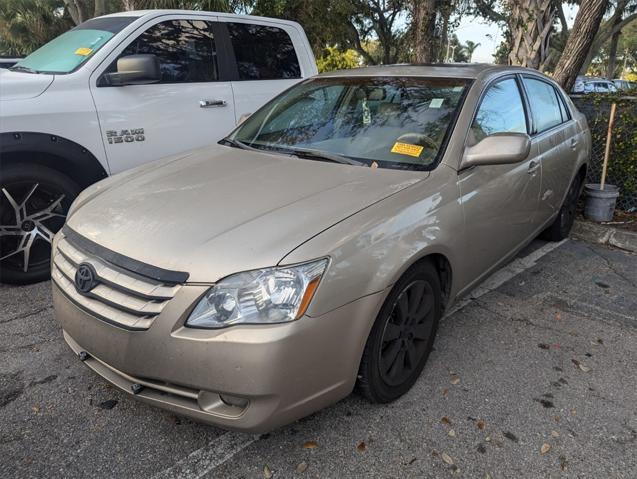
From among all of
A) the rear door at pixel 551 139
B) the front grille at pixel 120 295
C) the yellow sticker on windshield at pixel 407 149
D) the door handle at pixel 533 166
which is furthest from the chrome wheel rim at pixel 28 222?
the rear door at pixel 551 139

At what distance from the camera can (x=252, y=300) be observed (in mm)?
1872

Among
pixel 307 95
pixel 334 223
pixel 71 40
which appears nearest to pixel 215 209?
pixel 334 223

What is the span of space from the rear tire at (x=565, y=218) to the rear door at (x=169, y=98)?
3.19m

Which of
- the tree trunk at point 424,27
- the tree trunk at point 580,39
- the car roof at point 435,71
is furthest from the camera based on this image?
the tree trunk at point 424,27

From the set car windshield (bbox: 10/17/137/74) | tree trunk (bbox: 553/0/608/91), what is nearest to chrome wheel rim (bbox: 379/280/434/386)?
car windshield (bbox: 10/17/137/74)

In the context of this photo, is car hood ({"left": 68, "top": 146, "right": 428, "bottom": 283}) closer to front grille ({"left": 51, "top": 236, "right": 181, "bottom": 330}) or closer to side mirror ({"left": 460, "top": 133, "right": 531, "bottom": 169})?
front grille ({"left": 51, "top": 236, "right": 181, "bottom": 330})

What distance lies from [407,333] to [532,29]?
592 cm

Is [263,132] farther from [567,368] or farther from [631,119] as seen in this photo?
[631,119]

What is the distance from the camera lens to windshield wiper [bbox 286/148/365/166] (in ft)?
9.21

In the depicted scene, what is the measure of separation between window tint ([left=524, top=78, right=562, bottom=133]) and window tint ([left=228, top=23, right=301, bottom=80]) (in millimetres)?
2363

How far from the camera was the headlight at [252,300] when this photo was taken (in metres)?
1.86

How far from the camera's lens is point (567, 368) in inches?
114

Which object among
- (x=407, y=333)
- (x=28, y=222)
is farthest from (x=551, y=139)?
(x=28, y=222)

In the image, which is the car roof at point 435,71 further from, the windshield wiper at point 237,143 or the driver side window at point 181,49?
the driver side window at point 181,49
